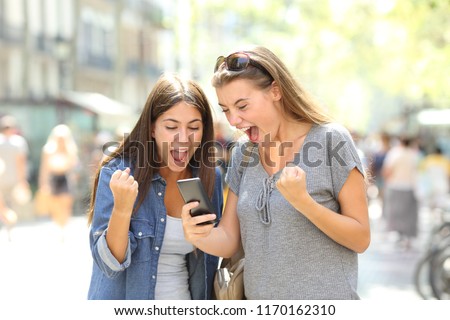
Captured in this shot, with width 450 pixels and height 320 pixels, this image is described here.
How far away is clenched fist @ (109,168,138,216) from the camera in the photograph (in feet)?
8.49

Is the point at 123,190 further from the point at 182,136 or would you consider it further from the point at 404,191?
the point at 404,191

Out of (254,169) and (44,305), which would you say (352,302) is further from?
(44,305)

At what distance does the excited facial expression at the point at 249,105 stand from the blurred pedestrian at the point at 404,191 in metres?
9.18

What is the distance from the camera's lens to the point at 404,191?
1166 centimetres

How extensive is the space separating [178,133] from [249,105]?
1.11ft

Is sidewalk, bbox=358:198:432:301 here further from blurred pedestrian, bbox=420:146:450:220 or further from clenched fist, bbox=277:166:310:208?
clenched fist, bbox=277:166:310:208

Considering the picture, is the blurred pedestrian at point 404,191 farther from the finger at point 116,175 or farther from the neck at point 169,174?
the finger at point 116,175

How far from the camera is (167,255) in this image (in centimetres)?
284

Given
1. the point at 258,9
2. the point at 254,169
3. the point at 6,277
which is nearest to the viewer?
the point at 254,169

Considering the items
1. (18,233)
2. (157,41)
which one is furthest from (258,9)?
(157,41)

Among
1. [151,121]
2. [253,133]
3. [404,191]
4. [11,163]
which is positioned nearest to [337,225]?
[253,133]

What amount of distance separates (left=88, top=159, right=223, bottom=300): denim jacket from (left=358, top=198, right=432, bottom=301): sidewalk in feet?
12.6

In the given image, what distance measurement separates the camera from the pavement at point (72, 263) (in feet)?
24.2

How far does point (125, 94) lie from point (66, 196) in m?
25.9
